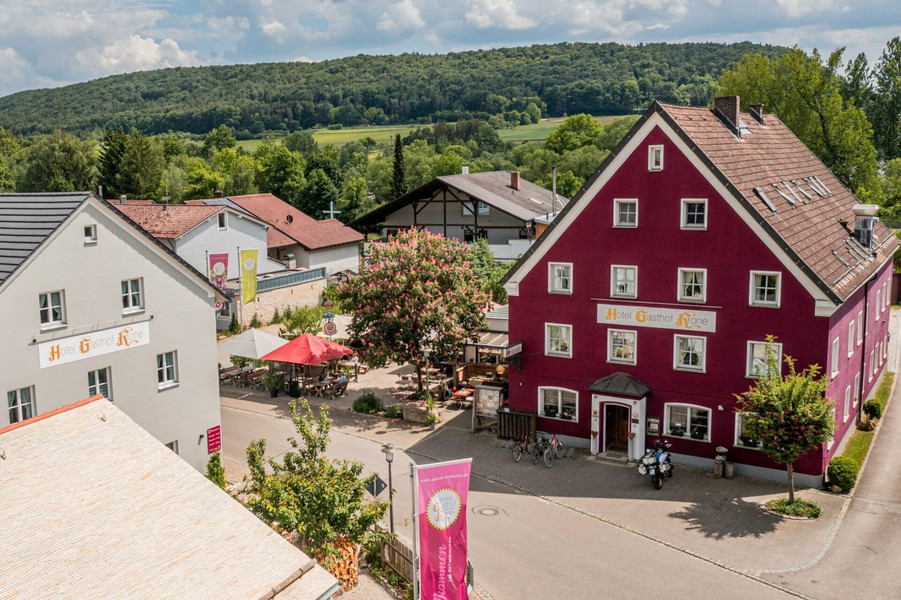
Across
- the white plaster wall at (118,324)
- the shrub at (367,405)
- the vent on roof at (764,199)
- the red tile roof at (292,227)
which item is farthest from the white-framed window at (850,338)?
the red tile roof at (292,227)

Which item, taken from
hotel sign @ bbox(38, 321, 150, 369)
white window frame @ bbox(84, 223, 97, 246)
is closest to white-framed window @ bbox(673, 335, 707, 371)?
hotel sign @ bbox(38, 321, 150, 369)

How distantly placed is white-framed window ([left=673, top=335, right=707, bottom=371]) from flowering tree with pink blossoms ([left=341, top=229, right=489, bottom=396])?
9.13 m

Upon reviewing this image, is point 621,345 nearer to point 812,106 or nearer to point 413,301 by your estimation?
point 413,301

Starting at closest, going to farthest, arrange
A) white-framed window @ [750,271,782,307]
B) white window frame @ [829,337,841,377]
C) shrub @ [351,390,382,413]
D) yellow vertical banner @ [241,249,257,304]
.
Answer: white-framed window @ [750,271,782,307] < white window frame @ [829,337,841,377] < shrub @ [351,390,382,413] < yellow vertical banner @ [241,249,257,304]

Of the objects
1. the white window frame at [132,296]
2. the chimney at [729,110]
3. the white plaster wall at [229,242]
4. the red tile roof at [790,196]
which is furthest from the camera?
the white plaster wall at [229,242]

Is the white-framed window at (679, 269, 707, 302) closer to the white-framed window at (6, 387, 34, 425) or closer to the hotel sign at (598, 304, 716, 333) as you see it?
the hotel sign at (598, 304, 716, 333)

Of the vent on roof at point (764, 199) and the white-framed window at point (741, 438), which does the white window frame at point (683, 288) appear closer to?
the vent on roof at point (764, 199)

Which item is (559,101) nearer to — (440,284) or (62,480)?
(440,284)

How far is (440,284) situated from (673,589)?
17.3 m

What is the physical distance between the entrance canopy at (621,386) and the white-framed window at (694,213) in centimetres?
543

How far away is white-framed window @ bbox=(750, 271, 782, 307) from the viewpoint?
85.8 feet

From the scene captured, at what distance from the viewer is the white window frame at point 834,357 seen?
26469mm

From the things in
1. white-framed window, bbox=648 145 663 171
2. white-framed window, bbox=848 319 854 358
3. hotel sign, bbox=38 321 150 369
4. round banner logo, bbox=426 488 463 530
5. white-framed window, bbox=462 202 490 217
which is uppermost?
white-framed window, bbox=648 145 663 171

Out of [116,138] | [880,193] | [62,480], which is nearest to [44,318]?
[62,480]
